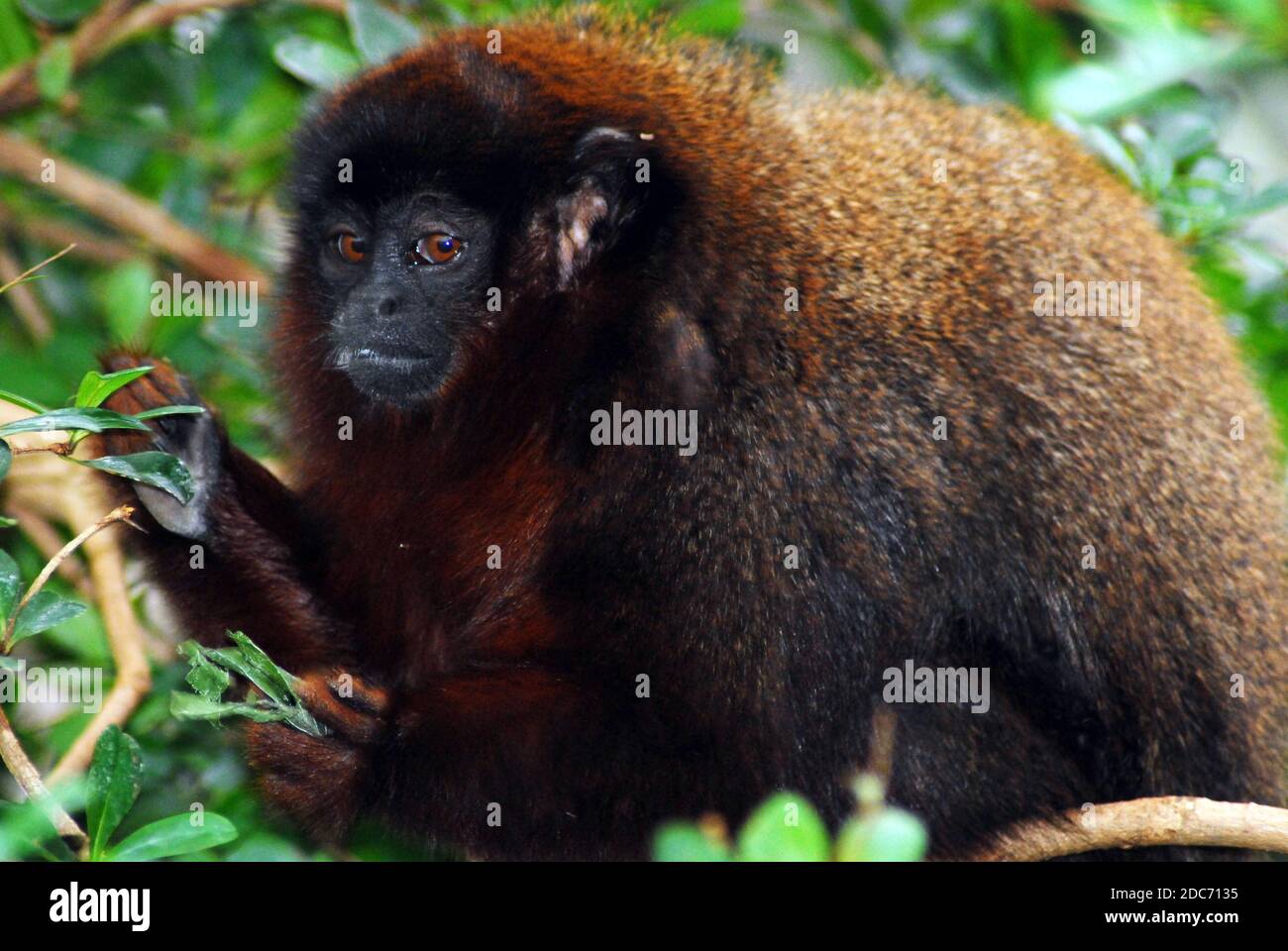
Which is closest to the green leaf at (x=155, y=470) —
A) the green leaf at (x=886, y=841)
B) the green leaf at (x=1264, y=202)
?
the green leaf at (x=886, y=841)

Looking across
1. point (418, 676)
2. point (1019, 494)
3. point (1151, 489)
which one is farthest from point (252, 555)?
point (1151, 489)

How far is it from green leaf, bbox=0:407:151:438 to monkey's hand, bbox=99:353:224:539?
3.58ft

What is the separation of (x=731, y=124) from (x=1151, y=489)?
1.41m

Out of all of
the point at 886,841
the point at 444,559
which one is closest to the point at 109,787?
the point at 444,559

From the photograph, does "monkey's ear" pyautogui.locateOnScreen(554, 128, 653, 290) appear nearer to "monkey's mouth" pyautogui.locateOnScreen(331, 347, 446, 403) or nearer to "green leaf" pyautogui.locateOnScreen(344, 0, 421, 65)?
"monkey's mouth" pyautogui.locateOnScreen(331, 347, 446, 403)

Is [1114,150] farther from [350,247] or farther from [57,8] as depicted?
[57,8]

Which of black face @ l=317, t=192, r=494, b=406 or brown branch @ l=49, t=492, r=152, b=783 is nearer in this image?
black face @ l=317, t=192, r=494, b=406

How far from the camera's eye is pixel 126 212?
16.5ft

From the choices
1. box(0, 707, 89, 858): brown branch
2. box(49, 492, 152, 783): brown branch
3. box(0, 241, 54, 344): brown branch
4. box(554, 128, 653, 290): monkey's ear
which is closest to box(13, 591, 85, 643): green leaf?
box(0, 707, 89, 858): brown branch

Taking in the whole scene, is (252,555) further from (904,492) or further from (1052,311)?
(1052,311)

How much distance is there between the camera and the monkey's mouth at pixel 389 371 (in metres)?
3.72

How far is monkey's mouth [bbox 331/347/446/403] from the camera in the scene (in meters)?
3.72

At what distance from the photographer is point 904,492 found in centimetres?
364
